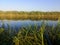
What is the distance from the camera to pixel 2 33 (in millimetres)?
5246

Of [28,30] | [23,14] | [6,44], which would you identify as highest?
[28,30]

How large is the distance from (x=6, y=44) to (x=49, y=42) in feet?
3.58

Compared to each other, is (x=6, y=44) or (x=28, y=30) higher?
(x=28, y=30)

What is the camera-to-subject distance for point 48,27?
A: 17.7ft

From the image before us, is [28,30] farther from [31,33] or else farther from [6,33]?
[6,33]

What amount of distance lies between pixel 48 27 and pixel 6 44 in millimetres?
1315

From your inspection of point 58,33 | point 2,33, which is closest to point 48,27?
point 58,33

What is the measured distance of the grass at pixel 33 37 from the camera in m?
4.76

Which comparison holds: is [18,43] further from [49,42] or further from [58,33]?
[58,33]

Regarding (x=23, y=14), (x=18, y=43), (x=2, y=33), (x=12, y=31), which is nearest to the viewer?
(x=18, y=43)

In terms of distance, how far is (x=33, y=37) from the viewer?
4.87m

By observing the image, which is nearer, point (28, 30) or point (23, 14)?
point (28, 30)

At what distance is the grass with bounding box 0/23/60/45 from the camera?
476 centimetres

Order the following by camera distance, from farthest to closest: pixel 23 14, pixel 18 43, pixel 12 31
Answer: pixel 23 14
pixel 12 31
pixel 18 43
